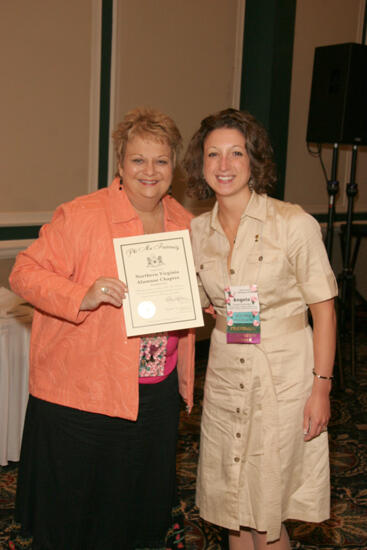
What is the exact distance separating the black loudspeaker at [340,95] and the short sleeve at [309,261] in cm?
299

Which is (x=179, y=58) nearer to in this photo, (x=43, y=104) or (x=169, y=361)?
(x=43, y=104)

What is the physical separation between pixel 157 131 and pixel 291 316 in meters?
0.74

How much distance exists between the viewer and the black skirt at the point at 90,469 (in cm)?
195

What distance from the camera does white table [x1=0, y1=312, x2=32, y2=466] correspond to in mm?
2846

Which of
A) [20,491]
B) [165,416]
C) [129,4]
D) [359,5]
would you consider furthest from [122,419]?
[359,5]

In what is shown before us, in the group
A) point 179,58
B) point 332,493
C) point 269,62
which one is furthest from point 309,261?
point 269,62

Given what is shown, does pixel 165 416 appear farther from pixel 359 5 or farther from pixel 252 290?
pixel 359 5

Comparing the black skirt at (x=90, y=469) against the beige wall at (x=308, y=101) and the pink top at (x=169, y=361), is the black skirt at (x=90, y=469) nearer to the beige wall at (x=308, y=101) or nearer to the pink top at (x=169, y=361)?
the pink top at (x=169, y=361)

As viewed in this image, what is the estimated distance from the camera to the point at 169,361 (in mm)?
2055

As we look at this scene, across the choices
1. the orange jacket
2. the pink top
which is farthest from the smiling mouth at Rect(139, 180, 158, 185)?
the pink top

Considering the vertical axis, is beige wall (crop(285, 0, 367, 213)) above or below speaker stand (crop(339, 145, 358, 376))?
above

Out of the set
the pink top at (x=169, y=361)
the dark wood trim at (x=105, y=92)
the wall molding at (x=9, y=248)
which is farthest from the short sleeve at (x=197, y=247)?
the dark wood trim at (x=105, y=92)

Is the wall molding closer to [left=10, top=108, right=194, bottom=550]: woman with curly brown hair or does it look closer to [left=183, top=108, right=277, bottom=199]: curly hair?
[left=10, top=108, right=194, bottom=550]: woman with curly brown hair

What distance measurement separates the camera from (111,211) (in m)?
1.94
